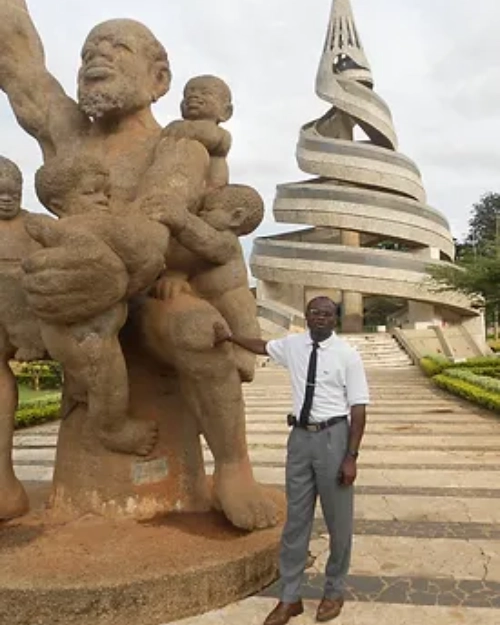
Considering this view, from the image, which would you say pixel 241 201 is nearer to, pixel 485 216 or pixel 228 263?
pixel 228 263

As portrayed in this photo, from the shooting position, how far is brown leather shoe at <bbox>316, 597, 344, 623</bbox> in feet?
9.71

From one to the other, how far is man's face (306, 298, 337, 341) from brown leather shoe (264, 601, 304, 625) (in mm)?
1138

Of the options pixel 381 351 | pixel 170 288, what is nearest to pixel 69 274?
pixel 170 288

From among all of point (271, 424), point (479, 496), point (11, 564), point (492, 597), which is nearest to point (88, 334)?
point (11, 564)

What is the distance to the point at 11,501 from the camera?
3.52 metres

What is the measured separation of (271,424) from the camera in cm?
989

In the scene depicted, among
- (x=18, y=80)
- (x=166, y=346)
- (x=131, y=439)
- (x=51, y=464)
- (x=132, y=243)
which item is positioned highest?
(x=18, y=80)

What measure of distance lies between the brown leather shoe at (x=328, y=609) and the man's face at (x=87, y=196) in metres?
2.05

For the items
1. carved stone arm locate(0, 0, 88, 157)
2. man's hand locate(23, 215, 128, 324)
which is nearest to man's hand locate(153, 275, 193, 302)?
man's hand locate(23, 215, 128, 324)

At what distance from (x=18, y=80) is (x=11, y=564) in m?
2.59

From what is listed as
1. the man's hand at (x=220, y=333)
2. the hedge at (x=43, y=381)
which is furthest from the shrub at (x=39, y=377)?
the man's hand at (x=220, y=333)

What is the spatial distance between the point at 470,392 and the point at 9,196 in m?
10.0

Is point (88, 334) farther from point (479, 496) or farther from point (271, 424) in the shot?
point (271, 424)

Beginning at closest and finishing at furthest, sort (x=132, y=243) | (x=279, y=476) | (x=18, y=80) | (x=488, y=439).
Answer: (x=132, y=243) → (x=18, y=80) → (x=279, y=476) → (x=488, y=439)
